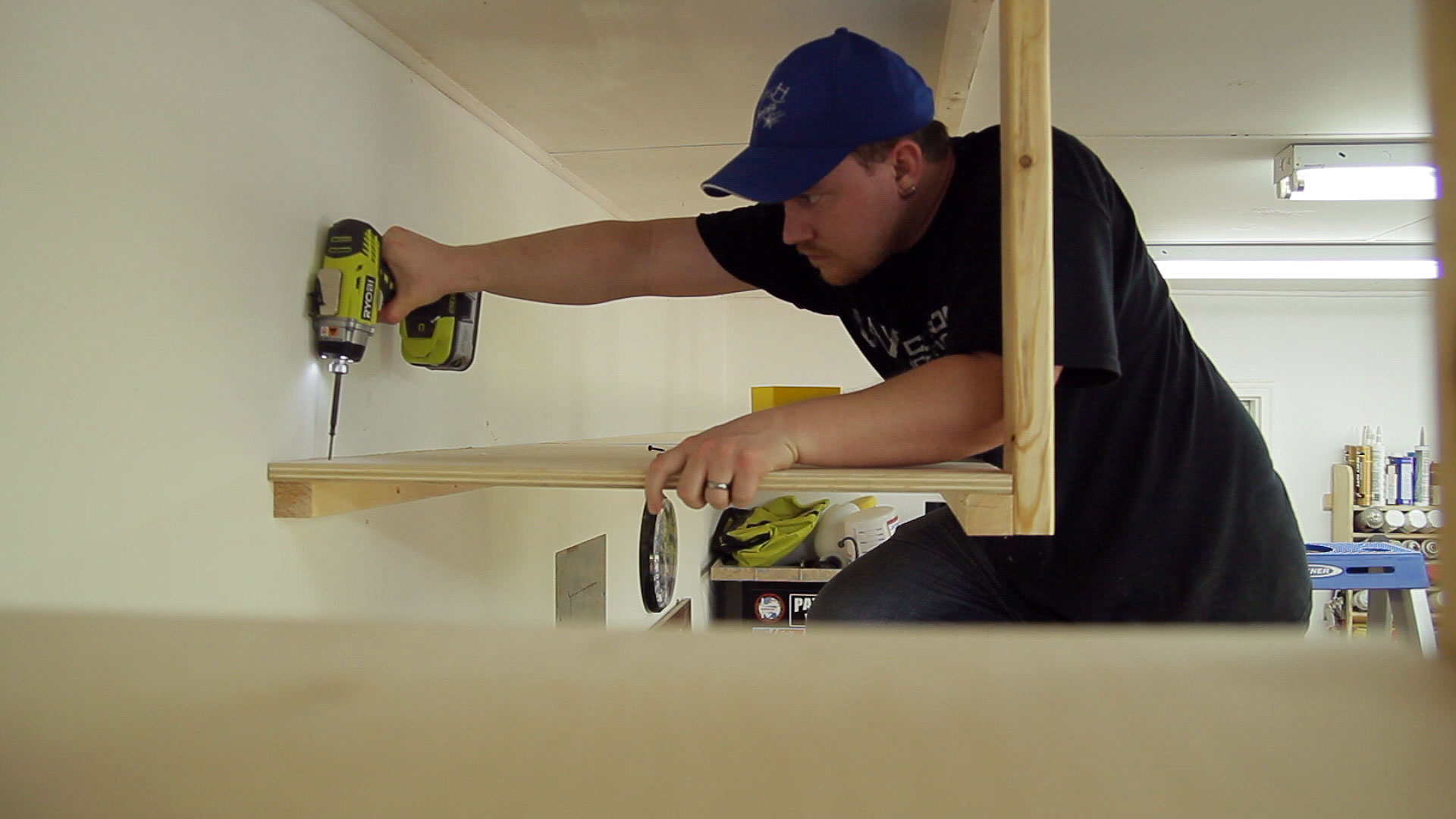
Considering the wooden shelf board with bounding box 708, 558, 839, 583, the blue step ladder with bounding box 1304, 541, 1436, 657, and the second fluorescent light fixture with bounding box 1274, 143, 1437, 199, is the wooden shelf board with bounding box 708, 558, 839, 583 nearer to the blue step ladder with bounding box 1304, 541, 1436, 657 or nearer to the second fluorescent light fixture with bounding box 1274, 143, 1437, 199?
the blue step ladder with bounding box 1304, 541, 1436, 657

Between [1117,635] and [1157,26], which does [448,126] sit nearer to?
[1157,26]

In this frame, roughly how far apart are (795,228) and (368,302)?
0.57m

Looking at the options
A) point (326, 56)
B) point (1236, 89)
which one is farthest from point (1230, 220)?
point (326, 56)

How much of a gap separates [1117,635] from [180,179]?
1.02 meters

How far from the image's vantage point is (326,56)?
48.3 inches

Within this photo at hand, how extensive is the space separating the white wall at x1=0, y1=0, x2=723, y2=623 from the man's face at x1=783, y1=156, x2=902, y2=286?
0.65 meters

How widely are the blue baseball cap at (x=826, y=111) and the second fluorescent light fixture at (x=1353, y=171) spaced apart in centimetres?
149

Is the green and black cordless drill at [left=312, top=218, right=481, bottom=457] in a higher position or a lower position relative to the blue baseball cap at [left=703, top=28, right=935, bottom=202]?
lower

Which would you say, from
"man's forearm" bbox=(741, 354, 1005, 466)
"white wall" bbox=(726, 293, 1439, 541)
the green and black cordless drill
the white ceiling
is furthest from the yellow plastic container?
"white wall" bbox=(726, 293, 1439, 541)

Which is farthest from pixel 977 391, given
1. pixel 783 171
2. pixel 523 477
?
pixel 523 477

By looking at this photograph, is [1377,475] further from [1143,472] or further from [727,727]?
[727,727]

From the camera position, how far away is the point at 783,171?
1.07m

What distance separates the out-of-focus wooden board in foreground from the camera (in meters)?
0.19

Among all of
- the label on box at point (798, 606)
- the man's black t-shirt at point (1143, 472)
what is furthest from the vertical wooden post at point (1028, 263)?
the label on box at point (798, 606)
